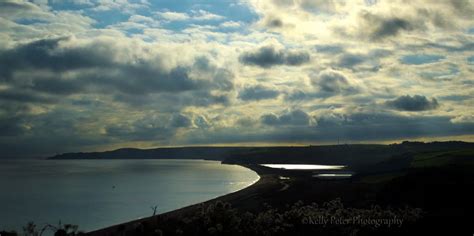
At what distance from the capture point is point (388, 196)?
62.6 metres

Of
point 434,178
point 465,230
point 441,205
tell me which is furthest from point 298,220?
point 434,178

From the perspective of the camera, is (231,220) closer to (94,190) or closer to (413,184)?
(413,184)

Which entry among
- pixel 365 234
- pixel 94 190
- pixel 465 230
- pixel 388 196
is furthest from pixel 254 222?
pixel 94 190

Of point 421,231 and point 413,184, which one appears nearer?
point 421,231

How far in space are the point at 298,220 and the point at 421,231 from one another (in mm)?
6988

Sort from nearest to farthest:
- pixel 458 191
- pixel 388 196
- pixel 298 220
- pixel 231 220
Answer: pixel 231 220, pixel 298 220, pixel 458 191, pixel 388 196

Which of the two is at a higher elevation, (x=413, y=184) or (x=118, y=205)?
(x=413, y=184)

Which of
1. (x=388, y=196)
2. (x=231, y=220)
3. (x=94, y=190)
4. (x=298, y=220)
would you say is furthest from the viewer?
(x=94, y=190)

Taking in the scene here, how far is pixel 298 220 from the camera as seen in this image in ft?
94.6

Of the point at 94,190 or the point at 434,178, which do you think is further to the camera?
the point at 94,190

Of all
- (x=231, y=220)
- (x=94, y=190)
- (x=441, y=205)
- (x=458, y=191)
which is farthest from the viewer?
(x=94, y=190)

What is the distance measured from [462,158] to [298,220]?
9716 cm

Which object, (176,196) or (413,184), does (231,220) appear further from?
(176,196)

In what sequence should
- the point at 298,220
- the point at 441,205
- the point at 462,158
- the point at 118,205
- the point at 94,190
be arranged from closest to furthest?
1. the point at 298,220
2. the point at 441,205
3. the point at 118,205
4. the point at 462,158
5. the point at 94,190
